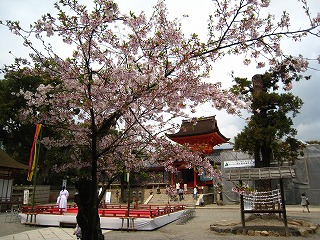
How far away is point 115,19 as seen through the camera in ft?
15.0

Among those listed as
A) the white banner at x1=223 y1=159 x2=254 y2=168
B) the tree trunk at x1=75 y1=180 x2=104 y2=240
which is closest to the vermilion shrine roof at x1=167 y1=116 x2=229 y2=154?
the white banner at x1=223 y1=159 x2=254 y2=168

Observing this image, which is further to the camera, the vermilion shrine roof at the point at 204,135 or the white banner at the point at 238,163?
the vermilion shrine roof at the point at 204,135

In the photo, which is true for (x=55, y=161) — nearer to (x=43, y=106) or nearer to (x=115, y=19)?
(x=43, y=106)

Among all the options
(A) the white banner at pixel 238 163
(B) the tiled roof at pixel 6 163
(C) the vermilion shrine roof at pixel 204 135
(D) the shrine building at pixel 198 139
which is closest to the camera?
(B) the tiled roof at pixel 6 163

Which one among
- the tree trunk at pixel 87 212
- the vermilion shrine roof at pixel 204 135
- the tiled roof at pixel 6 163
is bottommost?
the tree trunk at pixel 87 212

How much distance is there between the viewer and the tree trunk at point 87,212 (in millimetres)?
4891

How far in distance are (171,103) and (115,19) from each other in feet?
6.56

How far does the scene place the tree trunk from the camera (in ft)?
16.0

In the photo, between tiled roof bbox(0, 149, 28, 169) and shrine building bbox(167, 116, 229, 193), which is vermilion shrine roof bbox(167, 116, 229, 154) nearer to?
shrine building bbox(167, 116, 229, 193)

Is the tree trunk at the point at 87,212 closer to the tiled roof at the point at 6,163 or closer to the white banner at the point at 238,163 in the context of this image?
the tiled roof at the point at 6,163

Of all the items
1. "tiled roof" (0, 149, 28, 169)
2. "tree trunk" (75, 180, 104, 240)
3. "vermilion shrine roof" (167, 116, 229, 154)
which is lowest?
→ "tree trunk" (75, 180, 104, 240)

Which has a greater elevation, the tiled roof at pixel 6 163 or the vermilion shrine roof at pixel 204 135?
the vermilion shrine roof at pixel 204 135

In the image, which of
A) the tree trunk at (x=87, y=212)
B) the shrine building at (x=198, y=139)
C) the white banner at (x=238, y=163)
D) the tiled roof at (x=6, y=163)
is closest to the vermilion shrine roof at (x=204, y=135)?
the shrine building at (x=198, y=139)

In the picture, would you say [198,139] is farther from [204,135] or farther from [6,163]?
[6,163]
